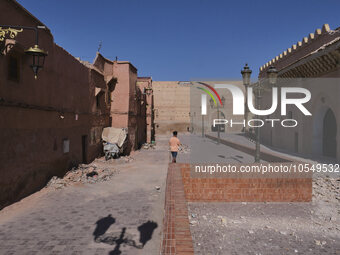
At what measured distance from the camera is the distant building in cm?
1345

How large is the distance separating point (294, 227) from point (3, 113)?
9.47m

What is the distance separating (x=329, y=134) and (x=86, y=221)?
15.5 metres

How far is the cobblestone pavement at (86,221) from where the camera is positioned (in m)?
5.51

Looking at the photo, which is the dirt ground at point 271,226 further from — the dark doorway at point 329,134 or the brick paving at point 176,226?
the dark doorway at point 329,134

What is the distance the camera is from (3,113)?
301 inches

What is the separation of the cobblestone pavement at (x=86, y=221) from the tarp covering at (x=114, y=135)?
716 centimetres

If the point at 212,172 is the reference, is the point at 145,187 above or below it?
below

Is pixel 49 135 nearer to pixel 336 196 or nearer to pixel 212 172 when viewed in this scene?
pixel 212 172

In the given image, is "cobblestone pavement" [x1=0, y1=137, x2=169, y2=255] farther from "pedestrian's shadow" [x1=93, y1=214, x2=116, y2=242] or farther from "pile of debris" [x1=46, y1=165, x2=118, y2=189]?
"pile of debris" [x1=46, y1=165, x2=118, y2=189]

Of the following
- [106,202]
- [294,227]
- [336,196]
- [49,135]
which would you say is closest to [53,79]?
[49,135]

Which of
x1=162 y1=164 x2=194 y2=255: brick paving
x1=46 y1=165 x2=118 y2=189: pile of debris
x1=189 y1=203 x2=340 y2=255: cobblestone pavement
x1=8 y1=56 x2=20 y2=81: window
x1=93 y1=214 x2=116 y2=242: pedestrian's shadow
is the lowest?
x1=189 y1=203 x2=340 y2=255: cobblestone pavement

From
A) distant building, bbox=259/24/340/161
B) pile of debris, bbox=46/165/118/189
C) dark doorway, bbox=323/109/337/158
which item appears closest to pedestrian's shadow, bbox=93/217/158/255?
pile of debris, bbox=46/165/118/189

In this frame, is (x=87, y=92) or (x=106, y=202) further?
(x=87, y=92)

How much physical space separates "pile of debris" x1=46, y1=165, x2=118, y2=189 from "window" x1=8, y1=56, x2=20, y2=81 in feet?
14.5
